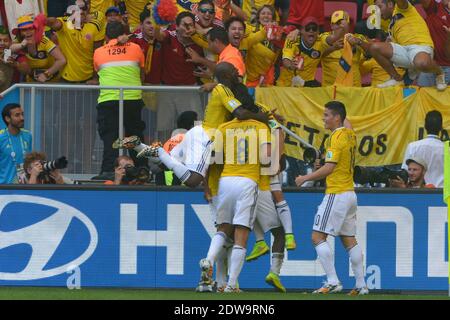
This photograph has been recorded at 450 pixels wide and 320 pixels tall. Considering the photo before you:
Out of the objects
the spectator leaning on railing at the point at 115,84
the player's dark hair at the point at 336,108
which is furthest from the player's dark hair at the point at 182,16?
the player's dark hair at the point at 336,108

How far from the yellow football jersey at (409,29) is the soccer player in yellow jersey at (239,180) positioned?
162 inches

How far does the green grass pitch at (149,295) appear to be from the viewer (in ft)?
43.9

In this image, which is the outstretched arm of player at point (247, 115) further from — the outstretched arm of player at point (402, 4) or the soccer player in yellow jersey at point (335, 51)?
the outstretched arm of player at point (402, 4)

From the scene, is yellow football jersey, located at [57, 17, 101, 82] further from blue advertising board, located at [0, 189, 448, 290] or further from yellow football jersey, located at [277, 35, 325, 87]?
blue advertising board, located at [0, 189, 448, 290]

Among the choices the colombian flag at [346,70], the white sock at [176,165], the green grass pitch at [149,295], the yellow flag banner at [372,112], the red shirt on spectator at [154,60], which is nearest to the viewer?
the green grass pitch at [149,295]

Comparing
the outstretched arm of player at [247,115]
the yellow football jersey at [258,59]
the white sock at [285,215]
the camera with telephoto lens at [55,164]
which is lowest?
the white sock at [285,215]

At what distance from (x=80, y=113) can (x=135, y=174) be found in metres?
1.63

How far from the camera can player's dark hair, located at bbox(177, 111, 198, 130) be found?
16.8 m

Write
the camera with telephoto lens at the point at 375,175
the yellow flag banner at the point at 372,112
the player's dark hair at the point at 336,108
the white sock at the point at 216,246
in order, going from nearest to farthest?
the white sock at the point at 216,246, the player's dark hair at the point at 336,108, the camera with telephoto lens at the point at 375,175, the yellow flag banner at the point at 372,112

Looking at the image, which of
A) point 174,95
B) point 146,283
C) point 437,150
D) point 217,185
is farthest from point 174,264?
point 437,150

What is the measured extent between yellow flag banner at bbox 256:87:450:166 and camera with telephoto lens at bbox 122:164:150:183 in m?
2.21

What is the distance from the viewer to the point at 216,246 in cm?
1415

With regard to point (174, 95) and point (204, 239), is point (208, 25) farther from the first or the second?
point (204, 239)

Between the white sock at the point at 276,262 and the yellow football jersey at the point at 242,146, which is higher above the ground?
the yellow football jersey at the point at 242,146
